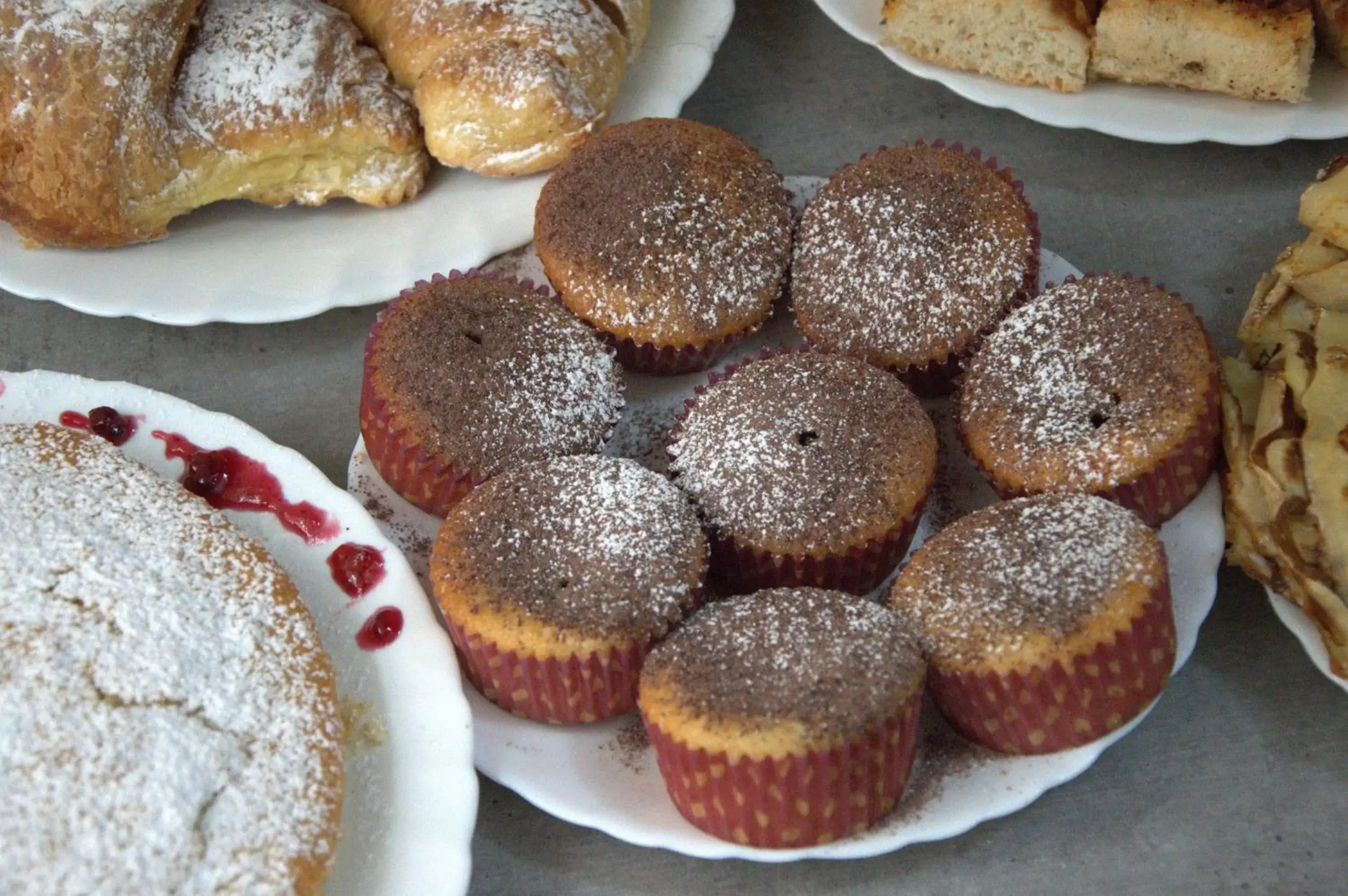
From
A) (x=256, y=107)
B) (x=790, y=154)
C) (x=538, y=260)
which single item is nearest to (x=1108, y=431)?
(x=538, y=260)

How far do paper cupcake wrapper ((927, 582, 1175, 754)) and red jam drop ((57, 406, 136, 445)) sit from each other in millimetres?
1099

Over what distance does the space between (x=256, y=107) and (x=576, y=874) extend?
1266 mm

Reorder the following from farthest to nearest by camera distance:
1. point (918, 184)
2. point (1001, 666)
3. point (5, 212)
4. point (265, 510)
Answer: point (5, 212)
point (918, 184)
point (265, 510)
point (1001, 666)

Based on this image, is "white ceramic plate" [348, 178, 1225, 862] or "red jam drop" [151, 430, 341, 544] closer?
"white ceramic plate" [348, 178, 1225, 862]

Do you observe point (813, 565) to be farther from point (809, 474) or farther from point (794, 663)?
point (794, 663)

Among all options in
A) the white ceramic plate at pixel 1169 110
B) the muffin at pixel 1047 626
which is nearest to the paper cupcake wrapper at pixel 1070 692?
the muffin at pixel 1047 626

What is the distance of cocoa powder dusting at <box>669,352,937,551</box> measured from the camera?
1585 millimetres

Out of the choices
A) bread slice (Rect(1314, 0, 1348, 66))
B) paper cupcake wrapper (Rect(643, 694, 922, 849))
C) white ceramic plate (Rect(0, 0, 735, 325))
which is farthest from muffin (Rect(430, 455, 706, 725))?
bread slice (Rect(1314, 0, 1348, 66))

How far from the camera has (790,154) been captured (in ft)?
8.09

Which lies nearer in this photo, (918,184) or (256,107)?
(918,184)

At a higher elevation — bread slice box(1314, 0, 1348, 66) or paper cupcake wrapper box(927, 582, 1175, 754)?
bread slice box(1314, 0, 1348, 66)

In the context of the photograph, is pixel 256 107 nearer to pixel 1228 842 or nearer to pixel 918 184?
pixel 918 184

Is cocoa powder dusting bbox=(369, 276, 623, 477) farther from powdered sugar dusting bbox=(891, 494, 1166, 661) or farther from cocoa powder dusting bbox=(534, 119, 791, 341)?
powdered sugar dusting bbox=(891, 494, 1166, 661)

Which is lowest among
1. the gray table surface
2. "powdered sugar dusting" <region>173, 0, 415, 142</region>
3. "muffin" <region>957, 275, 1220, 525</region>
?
the gray table surface
